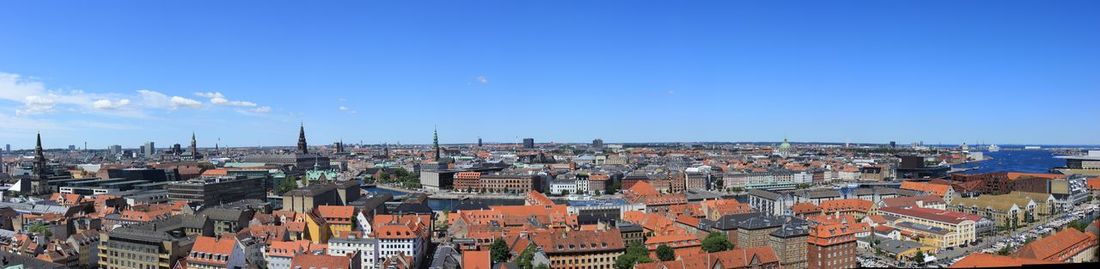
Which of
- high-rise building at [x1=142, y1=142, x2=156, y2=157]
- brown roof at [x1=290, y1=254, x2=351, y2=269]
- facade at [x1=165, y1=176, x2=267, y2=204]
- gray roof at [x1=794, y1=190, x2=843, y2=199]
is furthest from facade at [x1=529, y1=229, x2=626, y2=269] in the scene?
high-rise building at [x1=142, y1=142, x2=156, y2=157]

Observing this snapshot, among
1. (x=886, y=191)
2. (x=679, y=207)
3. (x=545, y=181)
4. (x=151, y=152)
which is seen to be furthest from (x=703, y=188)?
(x=151, y=152)

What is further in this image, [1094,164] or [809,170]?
[809,170]

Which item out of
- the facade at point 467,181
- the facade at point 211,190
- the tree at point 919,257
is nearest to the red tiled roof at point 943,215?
the tree at point 919,257

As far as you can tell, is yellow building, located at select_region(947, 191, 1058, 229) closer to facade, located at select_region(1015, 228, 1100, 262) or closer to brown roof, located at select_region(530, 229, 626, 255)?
facade, located at select_region(1015, 228, 1100, 262)

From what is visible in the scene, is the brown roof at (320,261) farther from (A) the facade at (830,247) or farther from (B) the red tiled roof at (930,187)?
(B) the red tiled roof at (930,187)

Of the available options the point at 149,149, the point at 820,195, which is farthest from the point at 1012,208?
the point at 149,149

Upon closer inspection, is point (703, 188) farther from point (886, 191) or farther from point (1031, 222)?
point (1031, 222)

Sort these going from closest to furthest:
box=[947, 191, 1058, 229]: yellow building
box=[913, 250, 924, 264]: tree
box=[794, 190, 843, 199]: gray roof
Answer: box=[913, 250, 924, 264]: tree → box=[947, 191, 1058, 229]: yellow building → box=[794, 190, 843, 199]: gray roof
